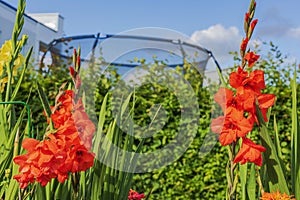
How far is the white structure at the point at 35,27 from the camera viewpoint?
10.9 m

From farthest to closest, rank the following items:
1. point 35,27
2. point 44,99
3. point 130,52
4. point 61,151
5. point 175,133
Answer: point 35,27, point 175,133, point 130,52, point 44,99, point 61,151

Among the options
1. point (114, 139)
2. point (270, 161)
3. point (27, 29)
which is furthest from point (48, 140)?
point (27, 29)

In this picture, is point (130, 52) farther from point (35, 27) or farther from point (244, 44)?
point (35, 27)

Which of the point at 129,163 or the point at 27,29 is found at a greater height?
the point at 27,29

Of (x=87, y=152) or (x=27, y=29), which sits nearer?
(x=87, y=152)

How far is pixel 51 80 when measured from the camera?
10.9 ft

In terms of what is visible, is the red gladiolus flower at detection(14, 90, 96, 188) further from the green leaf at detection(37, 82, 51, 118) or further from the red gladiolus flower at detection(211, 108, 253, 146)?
the red gladiolus flower at detection(211, 108, 253, 146)

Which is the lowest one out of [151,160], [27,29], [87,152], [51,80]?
[151,160]

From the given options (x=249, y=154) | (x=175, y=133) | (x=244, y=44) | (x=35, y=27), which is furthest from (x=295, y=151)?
(x=35, y=27)

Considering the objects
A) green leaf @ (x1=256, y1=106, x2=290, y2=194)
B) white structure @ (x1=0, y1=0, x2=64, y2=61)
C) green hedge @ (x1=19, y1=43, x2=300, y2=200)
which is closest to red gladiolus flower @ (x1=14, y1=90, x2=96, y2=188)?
green leaf @ (x1=256, y1=106, x2=290, y2=194)

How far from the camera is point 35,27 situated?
13.2 meters

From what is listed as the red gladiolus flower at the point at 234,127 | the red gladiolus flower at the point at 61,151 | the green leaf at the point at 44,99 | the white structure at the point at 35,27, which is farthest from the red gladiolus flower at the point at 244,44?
the white structure at the point at 35,27

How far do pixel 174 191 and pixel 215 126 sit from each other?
232 centimetres

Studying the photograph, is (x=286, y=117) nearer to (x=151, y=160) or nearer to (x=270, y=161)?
(x=151, y=160)
